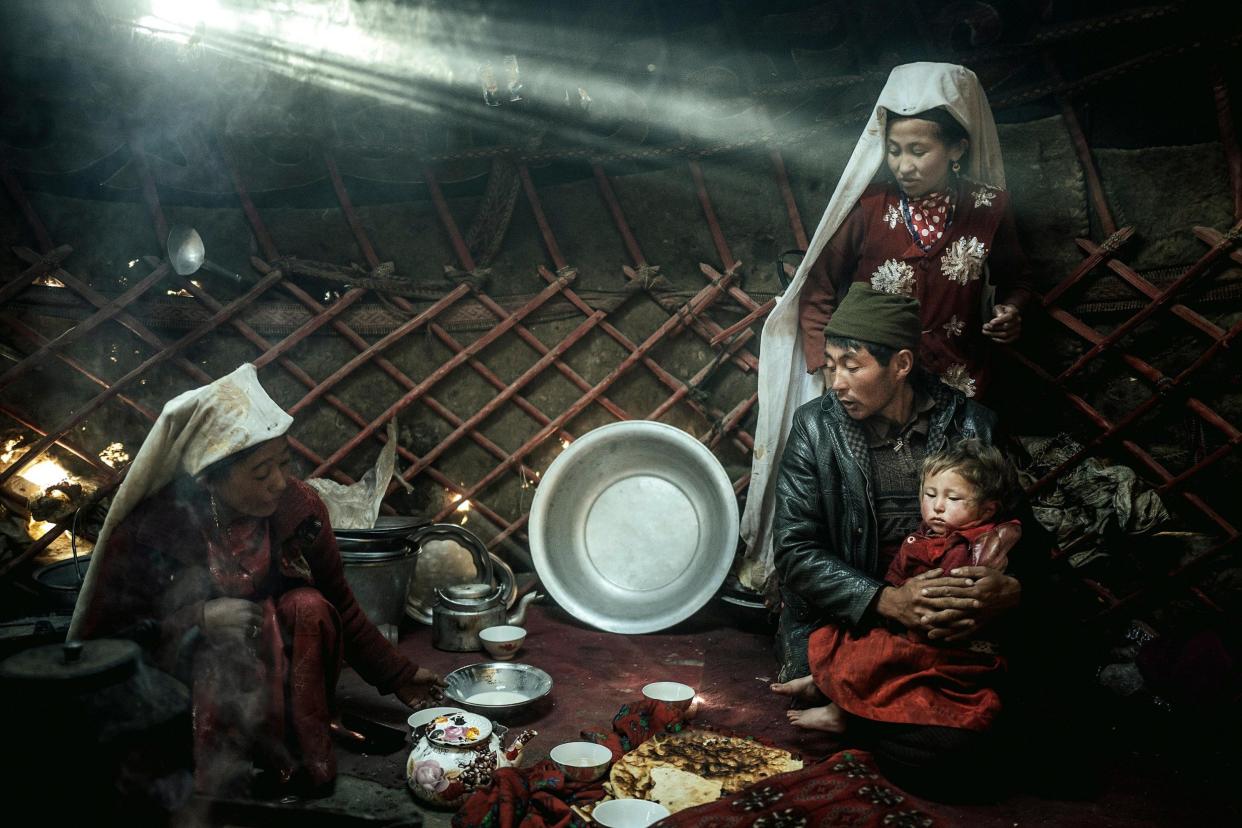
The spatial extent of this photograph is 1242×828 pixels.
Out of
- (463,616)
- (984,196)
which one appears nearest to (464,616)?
(463,616)

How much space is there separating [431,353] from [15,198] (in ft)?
4.20

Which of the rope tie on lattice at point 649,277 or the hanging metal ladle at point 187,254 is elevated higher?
the hanging metal ladle at point 187,254

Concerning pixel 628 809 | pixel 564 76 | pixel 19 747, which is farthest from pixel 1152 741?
pixel 564 76

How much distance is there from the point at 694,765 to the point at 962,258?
1235mm

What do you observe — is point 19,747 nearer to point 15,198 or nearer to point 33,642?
point 33,642

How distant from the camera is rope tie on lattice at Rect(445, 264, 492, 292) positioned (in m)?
2.68

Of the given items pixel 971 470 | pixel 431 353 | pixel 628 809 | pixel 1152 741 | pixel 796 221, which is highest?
pixel 796 221

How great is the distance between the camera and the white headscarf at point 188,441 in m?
1.30

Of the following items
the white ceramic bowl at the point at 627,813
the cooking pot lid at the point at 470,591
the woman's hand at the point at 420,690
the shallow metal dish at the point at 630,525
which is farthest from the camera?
the shallow metal dish at the point at 630,525

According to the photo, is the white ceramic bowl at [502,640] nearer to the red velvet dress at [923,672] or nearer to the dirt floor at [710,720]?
the dirt floor at [710,720]

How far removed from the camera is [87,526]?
234cm

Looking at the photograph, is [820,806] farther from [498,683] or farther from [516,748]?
[498,683]

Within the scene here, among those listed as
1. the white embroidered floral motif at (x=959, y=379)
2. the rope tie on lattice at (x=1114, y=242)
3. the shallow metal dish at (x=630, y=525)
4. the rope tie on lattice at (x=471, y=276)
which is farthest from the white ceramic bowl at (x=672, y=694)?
the rope tie on lattice at (x=1114, y=242)

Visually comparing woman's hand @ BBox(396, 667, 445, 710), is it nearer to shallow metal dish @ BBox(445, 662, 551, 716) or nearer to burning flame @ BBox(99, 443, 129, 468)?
shallow metal dish @ BBox(445, 662, 551, 716)
